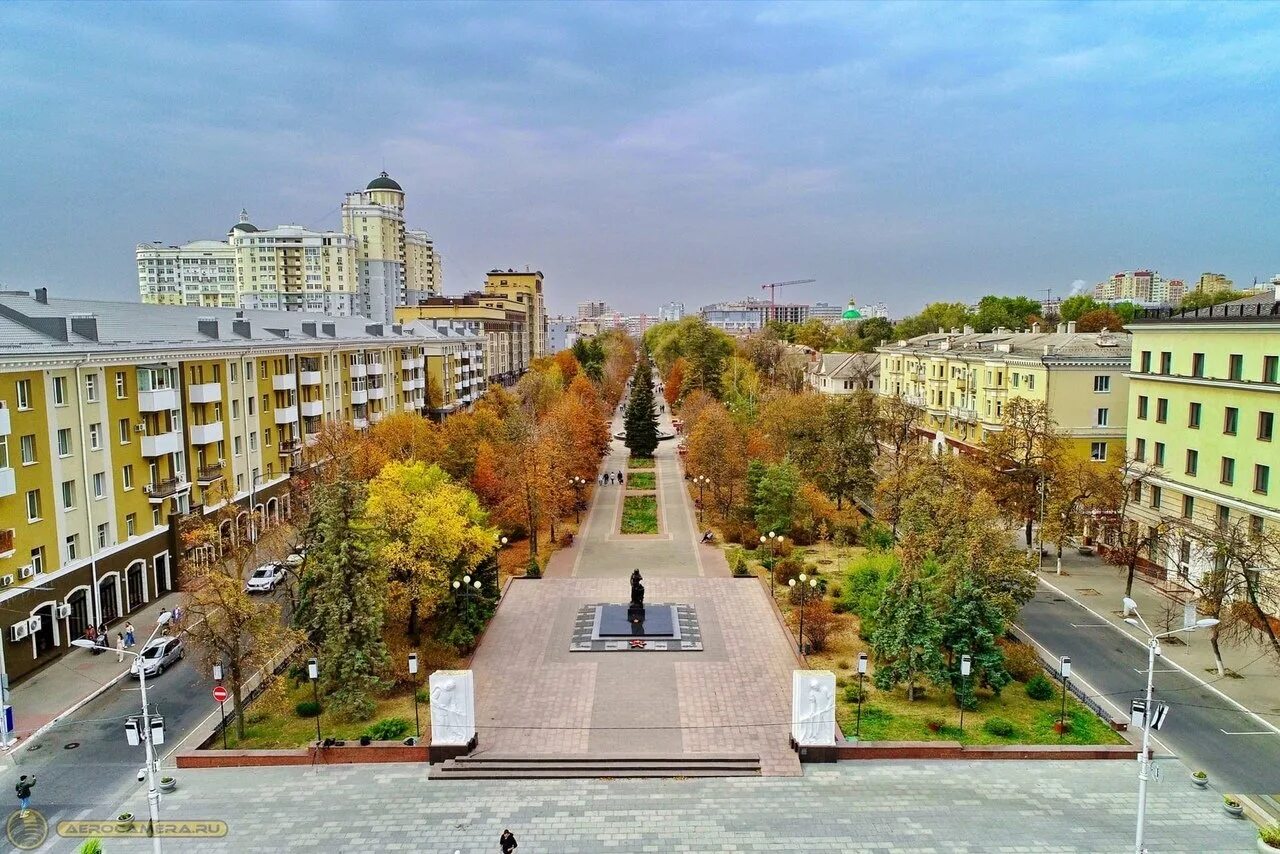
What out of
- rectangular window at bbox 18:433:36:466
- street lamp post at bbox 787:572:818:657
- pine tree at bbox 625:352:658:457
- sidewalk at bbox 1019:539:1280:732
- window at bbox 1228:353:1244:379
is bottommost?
sidewalk at bbox 1019:539:1280:732

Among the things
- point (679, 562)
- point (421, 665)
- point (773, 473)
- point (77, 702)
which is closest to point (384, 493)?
point (421, 665)

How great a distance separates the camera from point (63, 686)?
2550cm

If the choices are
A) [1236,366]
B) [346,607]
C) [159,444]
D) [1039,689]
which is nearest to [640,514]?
[159,444]

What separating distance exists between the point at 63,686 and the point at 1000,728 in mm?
26538

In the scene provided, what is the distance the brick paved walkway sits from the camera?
21281 millimetres

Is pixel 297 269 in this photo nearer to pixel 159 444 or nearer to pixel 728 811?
pixel 159 444

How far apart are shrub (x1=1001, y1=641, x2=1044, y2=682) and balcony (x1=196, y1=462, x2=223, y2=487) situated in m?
32.4

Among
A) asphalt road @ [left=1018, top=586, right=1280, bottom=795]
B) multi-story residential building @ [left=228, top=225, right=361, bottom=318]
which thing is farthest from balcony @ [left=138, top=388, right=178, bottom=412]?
multi-story residential building @ [left=228, top=225, right=361, bottom=318]

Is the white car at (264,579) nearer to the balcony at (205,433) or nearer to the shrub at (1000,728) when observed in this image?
the balcony at (205,433)

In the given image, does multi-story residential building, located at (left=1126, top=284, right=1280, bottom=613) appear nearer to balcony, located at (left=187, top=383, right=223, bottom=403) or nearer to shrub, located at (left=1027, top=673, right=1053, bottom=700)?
shrub, located at (left=1027, top=673, right=1053, bottom=700)

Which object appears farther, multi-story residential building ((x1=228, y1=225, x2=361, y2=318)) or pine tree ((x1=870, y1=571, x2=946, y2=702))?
multi-story residential building ((x1=228, y1=225, x2=361, y2=318))

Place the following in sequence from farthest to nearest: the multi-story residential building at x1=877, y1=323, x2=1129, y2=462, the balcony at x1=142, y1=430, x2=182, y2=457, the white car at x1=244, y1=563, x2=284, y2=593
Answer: the multi-story residential building at x1=877, y1=323, x2=1129, y2=462, the white car at x1=244, y1=563, x2=284, y2=593, the balcony at x1=142, y1=430, x2=182, y2=457

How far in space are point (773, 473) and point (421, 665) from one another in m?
19.8

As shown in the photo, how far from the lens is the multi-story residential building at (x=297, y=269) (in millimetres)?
125500
